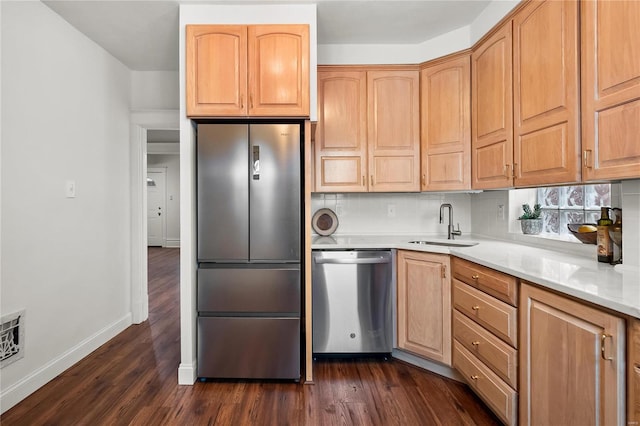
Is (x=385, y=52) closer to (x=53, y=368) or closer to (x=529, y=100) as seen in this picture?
(x=529, y=100)

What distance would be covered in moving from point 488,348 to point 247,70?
2.21 m

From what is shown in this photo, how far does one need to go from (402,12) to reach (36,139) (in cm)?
262

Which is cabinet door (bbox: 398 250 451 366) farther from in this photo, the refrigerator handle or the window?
the refrigerator handle

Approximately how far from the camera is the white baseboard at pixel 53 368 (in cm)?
194

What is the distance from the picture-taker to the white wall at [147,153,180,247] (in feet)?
28.7

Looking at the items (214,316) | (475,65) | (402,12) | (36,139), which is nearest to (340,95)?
(402,12)

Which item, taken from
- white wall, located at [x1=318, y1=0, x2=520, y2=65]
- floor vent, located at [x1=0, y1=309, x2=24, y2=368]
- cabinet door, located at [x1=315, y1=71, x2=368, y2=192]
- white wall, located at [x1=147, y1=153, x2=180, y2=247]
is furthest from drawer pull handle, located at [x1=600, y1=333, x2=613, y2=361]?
white wall, located at [x1=147, y1=153, x2=180, y2=247]

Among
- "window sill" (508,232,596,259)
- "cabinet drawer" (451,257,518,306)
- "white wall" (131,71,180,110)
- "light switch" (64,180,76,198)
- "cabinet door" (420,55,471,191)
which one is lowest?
"cabinet drawer" (451,257,518,306)

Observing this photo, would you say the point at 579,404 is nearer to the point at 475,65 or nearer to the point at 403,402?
the point at 403,402

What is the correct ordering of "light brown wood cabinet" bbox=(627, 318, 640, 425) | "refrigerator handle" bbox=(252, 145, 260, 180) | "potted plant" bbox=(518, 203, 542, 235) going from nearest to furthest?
1. "light brown wood cabinet" bbox=(627, 318, 640, 425)
2. "refrigerator handle" bbox=(252, 145, 260, 180)
3. "potted plant" bbox=(518, 203, 542, 235)

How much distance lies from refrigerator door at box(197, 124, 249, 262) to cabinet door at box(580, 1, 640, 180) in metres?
1.84

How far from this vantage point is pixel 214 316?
7.32ft

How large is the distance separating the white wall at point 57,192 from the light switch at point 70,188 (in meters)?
0.03

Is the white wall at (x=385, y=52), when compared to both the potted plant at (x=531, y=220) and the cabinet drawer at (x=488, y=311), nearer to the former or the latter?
the potted plant at (x=531, y=220)
